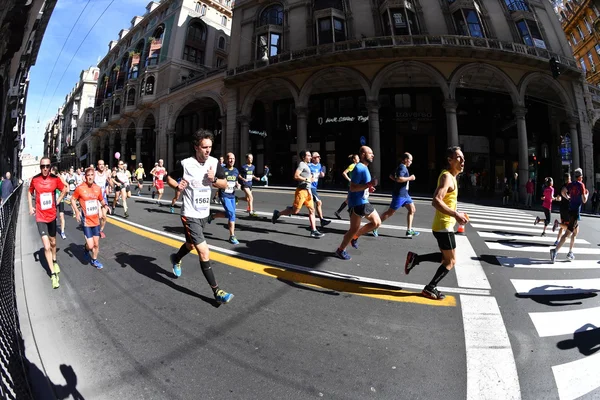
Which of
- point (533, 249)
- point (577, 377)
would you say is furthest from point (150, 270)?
point (533, 249)

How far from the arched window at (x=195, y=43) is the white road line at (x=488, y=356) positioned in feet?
138

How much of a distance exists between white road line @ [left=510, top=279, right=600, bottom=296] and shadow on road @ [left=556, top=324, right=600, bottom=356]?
2.87ft

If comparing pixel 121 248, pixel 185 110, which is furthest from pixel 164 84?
pixel 121 248

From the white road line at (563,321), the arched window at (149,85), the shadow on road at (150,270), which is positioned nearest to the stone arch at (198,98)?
the arched window at (149,85)

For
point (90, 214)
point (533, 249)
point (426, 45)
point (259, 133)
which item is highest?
point (426, 45)

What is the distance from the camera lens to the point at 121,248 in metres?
5.68

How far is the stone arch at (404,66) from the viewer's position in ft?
64.4

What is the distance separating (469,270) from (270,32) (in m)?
27.0

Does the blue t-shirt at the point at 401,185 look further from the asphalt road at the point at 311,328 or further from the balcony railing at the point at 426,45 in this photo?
the balcony railing at the point at 426,45

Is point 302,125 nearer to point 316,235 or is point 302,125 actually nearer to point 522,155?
point 522,155

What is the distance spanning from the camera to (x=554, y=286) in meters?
3.95

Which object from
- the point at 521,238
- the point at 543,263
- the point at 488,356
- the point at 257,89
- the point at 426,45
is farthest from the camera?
the point at 257,89

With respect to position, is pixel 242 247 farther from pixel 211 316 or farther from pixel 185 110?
pixel 185 110

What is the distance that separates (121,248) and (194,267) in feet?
7.85
